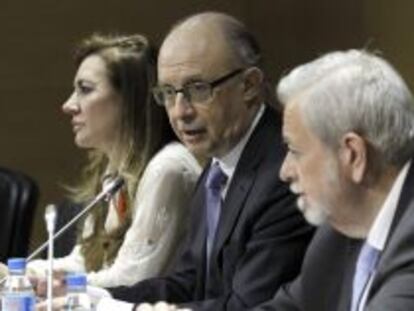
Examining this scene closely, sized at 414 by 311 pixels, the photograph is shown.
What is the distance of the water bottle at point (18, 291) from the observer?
2.29 metres

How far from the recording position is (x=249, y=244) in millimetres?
2582

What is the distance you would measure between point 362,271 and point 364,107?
1.11 ft

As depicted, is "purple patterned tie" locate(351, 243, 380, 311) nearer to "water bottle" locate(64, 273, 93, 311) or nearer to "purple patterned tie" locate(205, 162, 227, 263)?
"water bottle" locate(64, 273, 93, 311)

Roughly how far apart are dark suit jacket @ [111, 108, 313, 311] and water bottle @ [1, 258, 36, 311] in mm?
435

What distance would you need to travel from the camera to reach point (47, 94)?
18.3ft

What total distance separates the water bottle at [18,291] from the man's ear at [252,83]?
793 millimetres

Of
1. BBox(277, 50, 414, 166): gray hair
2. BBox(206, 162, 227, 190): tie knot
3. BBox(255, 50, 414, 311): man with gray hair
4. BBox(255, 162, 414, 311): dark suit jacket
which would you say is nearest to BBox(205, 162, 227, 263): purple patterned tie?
BBox(206, 162, 227, 190): tie knot

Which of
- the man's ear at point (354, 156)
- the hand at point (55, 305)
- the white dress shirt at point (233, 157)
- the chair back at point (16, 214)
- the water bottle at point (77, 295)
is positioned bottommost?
the chair back at point (16, 214)

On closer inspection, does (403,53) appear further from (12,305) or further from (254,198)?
(12,305)

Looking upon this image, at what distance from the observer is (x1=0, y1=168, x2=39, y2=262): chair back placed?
3.59 metres

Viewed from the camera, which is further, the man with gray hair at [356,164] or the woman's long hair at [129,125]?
the woman's long hair at [129,125]

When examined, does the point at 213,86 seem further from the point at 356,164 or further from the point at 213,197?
the point at 356,164

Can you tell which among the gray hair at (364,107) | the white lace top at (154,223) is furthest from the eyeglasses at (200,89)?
the gray hair at (364,107)

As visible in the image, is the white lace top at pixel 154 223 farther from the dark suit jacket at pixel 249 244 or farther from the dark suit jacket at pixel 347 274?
the dark suit jacket at pixel 347 274
